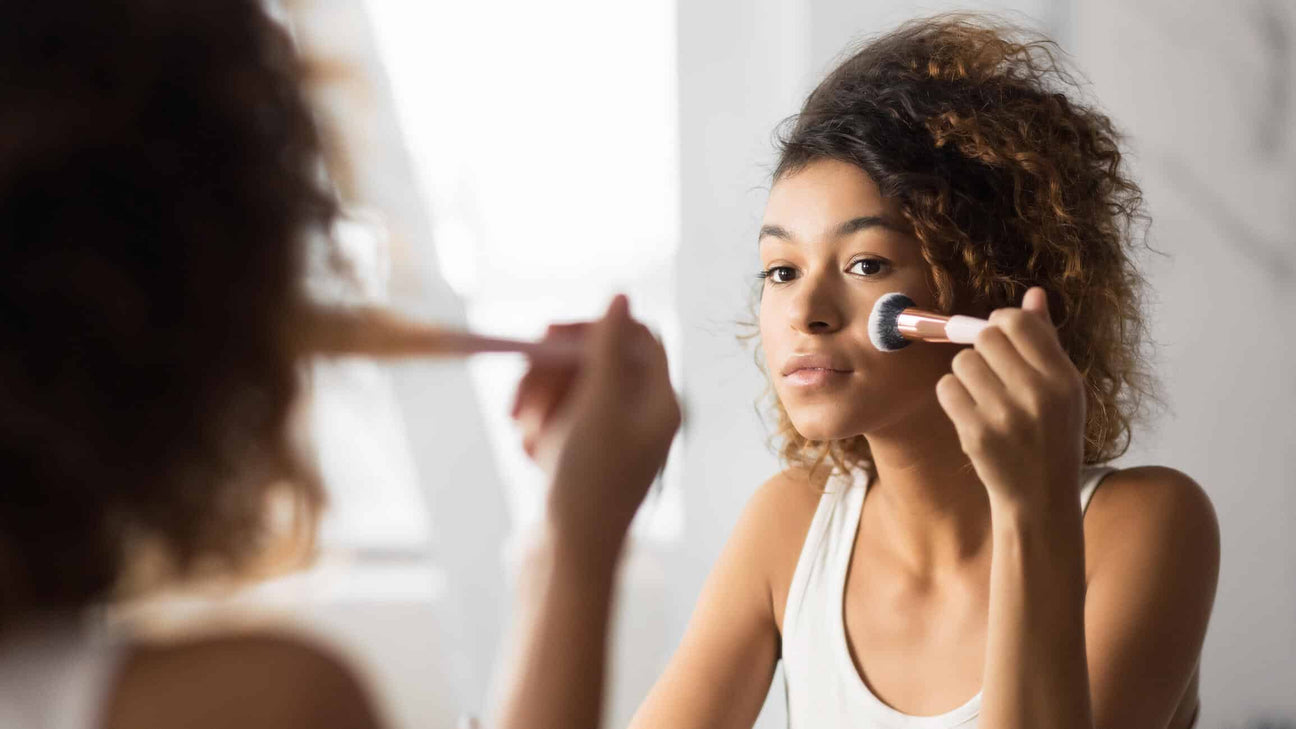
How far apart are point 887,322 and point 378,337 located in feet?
1.29

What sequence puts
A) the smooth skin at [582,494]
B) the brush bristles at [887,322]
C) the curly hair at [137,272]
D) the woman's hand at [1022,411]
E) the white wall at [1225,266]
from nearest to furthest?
the curly hair at [137,272], the smooth skin at [582,494], the woman's hand at [1022,411], the brush bristles at [887,322], the white wall at [1225,266]

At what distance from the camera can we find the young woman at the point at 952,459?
1.92ft

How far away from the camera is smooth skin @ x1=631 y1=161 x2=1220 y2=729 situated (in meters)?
0.58

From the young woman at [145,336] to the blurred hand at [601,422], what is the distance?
0.10 metres

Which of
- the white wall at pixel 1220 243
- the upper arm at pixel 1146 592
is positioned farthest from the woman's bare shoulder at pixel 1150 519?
the white wall at pixel 1220 243

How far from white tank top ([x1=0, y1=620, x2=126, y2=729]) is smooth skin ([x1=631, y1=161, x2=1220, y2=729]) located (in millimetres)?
415

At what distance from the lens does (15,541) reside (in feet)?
1.00

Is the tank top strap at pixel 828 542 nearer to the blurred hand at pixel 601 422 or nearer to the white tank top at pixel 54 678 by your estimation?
the blurred hand at pixel 601 422

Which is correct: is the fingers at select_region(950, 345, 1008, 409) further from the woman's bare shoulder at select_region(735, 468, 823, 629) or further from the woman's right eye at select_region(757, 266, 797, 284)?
the woman's bare shoulder at select_region(735, 468, 823, 629)

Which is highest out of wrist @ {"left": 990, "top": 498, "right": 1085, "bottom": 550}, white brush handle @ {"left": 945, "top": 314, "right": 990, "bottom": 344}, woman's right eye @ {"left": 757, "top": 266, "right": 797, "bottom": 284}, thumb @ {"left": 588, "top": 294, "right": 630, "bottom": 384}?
woman's right eye @ {"left": 757, "top": 266, "right": 797, "bottom": 284}

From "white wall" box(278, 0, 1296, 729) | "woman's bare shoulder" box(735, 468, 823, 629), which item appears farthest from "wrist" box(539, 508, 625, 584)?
"white wall" box(278, 0, 1296, 729)

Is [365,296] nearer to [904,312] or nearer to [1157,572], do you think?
[904,312]

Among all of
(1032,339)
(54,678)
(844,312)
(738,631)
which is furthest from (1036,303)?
(54,678)

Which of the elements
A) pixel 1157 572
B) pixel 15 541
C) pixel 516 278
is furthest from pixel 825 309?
pixel 516 278
